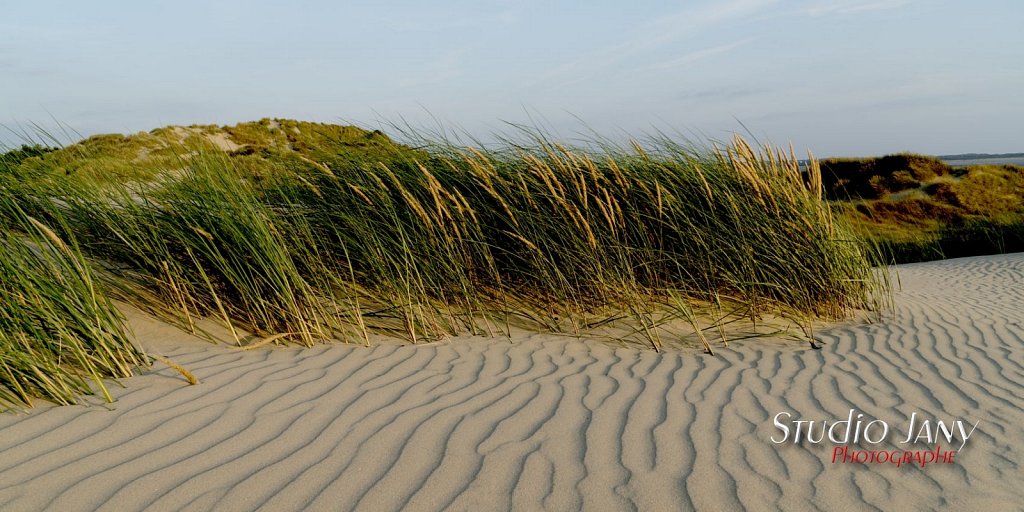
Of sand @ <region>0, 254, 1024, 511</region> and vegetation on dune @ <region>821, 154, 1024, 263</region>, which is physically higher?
sand @ <region>0, 254, 1024, 511</region>

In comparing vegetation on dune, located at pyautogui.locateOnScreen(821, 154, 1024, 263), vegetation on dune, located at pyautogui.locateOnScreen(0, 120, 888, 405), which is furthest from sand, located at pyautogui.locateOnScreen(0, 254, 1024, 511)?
vegetation on dune, located at pyautogui.locateOnScreen(821, 154, 1024, 263)

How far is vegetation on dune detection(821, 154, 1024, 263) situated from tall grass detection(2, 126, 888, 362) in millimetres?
8597

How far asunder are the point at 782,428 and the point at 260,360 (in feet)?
9.76

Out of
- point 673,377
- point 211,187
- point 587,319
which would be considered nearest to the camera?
point 673,377

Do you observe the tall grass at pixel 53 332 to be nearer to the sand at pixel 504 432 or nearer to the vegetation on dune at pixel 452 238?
the sand at pixel 504 432

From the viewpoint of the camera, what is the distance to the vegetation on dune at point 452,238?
4.60 metres

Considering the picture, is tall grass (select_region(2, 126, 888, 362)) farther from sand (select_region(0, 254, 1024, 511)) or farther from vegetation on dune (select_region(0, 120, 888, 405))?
sand (select_region(0, 254, 1024, 511))

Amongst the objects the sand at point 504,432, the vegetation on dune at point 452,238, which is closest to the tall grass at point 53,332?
the sand at point 504,432

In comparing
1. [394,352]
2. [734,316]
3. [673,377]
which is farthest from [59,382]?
[734,316]

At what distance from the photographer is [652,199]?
18.3 feet

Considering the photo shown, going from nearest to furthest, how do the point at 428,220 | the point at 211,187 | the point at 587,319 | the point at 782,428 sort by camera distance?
the point at 782,428, the point at 211,187, the point at 428,220, the point at 587,319

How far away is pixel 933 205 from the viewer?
15.9 meters

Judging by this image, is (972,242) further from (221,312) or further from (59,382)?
(59,382)

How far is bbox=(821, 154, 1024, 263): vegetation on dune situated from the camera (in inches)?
561
